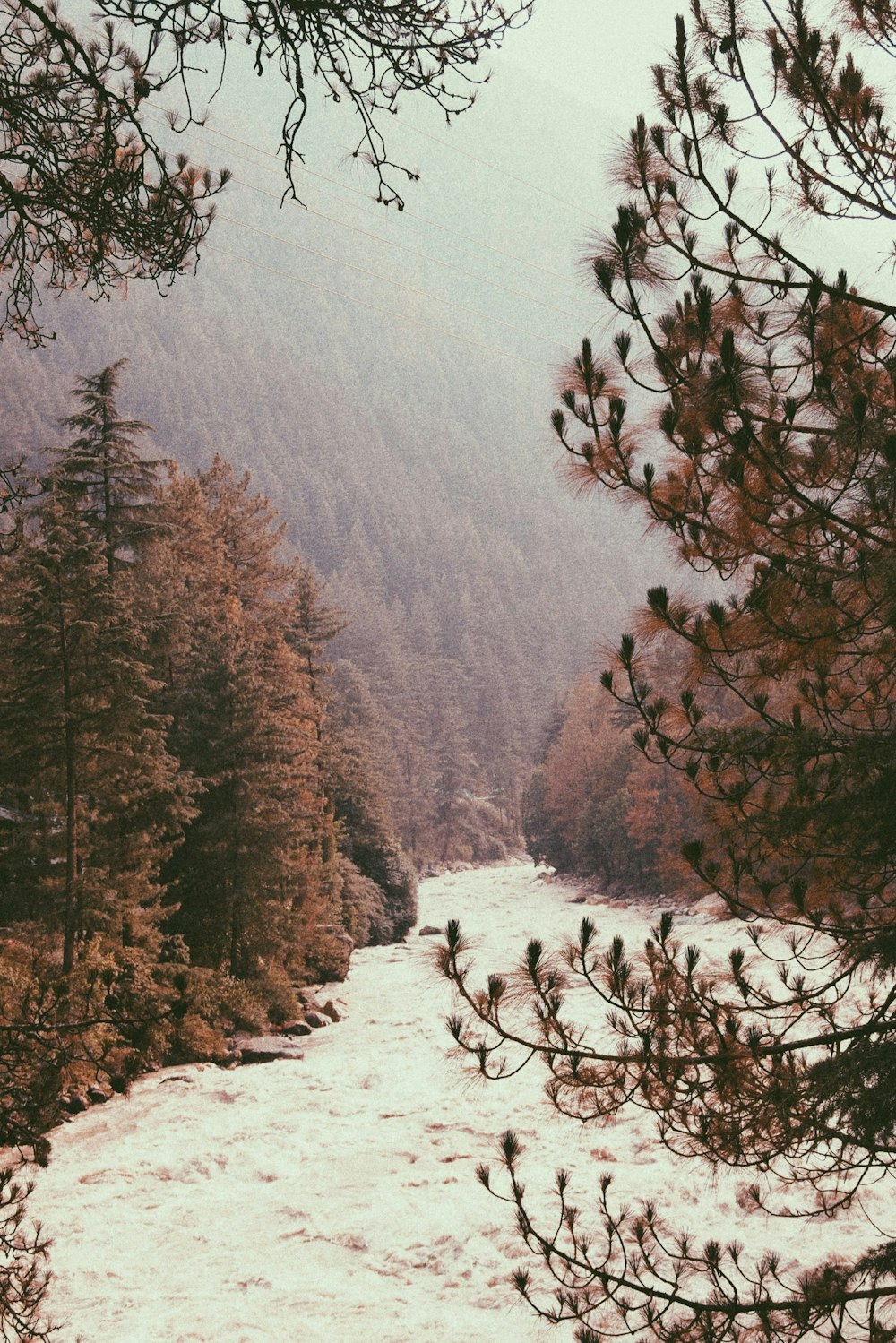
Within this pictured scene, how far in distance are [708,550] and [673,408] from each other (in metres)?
0.76

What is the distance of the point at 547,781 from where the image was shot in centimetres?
5469

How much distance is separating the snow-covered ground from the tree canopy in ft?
14.6

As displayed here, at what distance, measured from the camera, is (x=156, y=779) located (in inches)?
672

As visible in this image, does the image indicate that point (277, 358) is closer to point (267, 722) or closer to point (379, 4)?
point (267, 722)

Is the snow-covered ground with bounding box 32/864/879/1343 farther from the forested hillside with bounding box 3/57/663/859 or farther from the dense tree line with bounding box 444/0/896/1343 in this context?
the forested hillside with bounding box 3/57/663/859

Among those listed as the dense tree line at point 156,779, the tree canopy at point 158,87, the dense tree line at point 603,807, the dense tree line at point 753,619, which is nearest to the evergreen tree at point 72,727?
the dense tree line at point 156,779

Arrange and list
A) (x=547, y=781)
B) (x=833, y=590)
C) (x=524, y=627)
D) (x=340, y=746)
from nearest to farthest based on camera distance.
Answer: (x=833, y=590) < (x=340, y=746) < (x=547, y=781) < (x=524, y=627)

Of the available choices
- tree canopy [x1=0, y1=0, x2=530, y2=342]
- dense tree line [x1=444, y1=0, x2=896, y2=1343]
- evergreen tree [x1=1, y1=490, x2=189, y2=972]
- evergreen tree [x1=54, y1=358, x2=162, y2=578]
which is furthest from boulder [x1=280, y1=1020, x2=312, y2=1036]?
tree canopy [x1=0, y1=0, x2=530, y2=342]

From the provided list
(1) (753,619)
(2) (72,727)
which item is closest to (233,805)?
(2) (72,727)

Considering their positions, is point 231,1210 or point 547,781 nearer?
point 231,1210

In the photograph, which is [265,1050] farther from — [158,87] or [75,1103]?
[158,87]

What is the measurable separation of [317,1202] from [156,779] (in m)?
7.35

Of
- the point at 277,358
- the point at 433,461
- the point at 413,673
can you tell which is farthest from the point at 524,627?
the point at 277,358

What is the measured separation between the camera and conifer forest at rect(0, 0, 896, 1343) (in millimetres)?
4285
